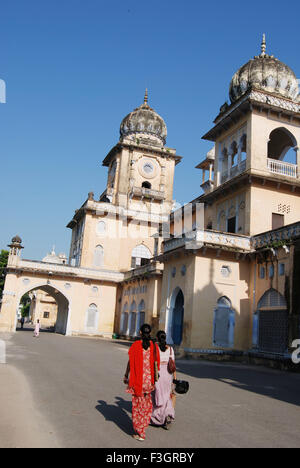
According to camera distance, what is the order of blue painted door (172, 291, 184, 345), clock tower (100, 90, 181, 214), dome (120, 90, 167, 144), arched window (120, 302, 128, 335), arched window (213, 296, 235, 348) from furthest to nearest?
1. dome (120, 90, 167, 144)
2. clock tower (100, 90, 181, 214)
3. arched window (120, 302, 128, 335)
4. blue painted door (172, 291, 184, 345)
5. arched window (213, 296, 235, 348)

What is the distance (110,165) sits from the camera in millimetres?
45438

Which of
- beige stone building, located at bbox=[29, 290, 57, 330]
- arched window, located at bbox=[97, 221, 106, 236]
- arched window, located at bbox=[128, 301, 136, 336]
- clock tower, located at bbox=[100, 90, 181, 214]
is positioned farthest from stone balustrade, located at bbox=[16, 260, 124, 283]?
beige stone building, located at bbox=[29, 290, 57, 330]

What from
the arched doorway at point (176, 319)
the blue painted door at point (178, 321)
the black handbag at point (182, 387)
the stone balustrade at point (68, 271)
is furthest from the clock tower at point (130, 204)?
the black handbag at point (182, 387)

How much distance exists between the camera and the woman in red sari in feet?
19.1

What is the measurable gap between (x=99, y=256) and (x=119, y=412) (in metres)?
30.5

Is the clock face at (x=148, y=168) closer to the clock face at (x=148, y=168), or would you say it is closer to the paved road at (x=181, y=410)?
the clock face at (x=148, y=168)

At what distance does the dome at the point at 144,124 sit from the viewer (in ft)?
145

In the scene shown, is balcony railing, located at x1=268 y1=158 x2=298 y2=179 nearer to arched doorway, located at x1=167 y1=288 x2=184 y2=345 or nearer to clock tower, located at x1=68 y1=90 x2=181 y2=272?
arched doorway, located at x1=167 y1=288 x2=184 y2=345

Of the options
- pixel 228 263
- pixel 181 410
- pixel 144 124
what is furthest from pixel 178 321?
pixel 144 124

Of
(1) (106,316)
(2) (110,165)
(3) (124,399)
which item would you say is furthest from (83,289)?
(3) (124,399)

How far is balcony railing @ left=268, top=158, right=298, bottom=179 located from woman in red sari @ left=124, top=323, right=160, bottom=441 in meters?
18.1

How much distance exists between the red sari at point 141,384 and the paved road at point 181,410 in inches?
9.5

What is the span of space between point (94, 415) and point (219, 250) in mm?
14325
